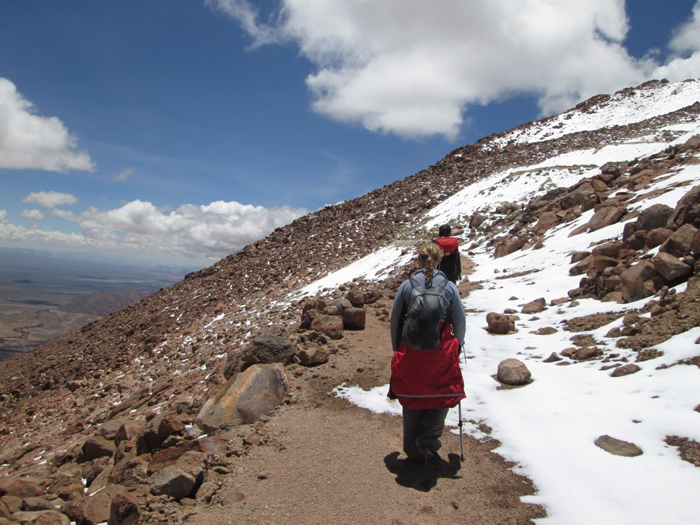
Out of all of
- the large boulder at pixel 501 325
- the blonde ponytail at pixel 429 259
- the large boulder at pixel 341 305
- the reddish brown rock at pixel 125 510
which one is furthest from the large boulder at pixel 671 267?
the reddish brown rock at pixel 125 510

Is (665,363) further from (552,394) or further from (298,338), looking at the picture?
(298,338)

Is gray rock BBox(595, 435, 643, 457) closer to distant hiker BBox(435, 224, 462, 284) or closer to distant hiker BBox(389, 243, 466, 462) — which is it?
distant hiker BBox(389, 243, 466, 462)

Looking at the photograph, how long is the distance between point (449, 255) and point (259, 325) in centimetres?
803

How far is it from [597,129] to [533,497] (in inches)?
1690

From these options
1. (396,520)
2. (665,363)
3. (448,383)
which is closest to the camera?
(396,520)

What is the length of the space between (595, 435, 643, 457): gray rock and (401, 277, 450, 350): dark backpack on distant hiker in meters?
2.02

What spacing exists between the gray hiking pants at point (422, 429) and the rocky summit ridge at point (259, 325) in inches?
77.6

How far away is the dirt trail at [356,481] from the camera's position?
3133mm

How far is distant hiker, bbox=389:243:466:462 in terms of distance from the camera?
11.2 feet

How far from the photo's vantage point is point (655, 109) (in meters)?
38.4

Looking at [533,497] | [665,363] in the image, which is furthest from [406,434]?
[665,363]

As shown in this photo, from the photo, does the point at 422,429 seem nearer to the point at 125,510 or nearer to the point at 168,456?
the point at 125,510

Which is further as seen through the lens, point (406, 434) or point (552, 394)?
point (552, 394)

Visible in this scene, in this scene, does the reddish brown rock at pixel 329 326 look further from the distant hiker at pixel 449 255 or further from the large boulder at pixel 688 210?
the large boulder at pixel 688 210
